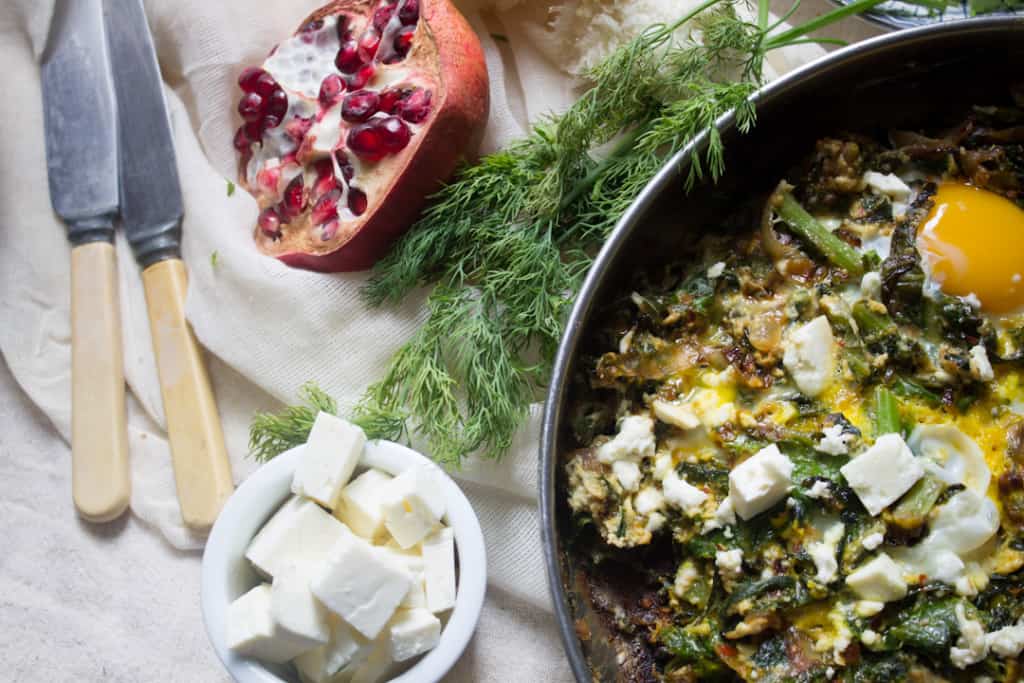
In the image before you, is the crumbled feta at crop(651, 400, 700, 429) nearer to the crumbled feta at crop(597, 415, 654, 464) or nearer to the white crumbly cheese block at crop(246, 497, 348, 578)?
the crumbled feta at crop(597, 415, 654, 464)

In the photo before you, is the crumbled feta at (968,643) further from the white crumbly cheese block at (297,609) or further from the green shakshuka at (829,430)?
the white crumbly cheese block at (297,609)

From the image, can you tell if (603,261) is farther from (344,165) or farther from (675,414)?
(344,165)

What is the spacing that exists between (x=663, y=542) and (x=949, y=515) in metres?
0.65

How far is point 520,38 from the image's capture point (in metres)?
2.91

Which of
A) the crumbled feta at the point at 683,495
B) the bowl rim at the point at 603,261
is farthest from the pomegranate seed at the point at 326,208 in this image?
the crumbled feta at the point at 683,495

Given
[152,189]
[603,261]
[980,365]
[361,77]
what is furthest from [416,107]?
[980,365]

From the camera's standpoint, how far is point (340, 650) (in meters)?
2.35

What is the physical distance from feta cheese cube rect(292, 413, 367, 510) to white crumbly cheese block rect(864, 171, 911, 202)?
1.45m

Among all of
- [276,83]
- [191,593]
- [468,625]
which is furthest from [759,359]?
[191,593]

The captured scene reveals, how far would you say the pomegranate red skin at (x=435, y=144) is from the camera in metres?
2.54

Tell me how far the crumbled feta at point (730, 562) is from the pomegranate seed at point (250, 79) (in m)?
1.89

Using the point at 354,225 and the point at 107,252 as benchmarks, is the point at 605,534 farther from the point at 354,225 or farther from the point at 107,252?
the point at 107,252

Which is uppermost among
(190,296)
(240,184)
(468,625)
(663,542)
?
(240,184)

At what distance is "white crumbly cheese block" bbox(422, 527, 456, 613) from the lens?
2.38 metres
